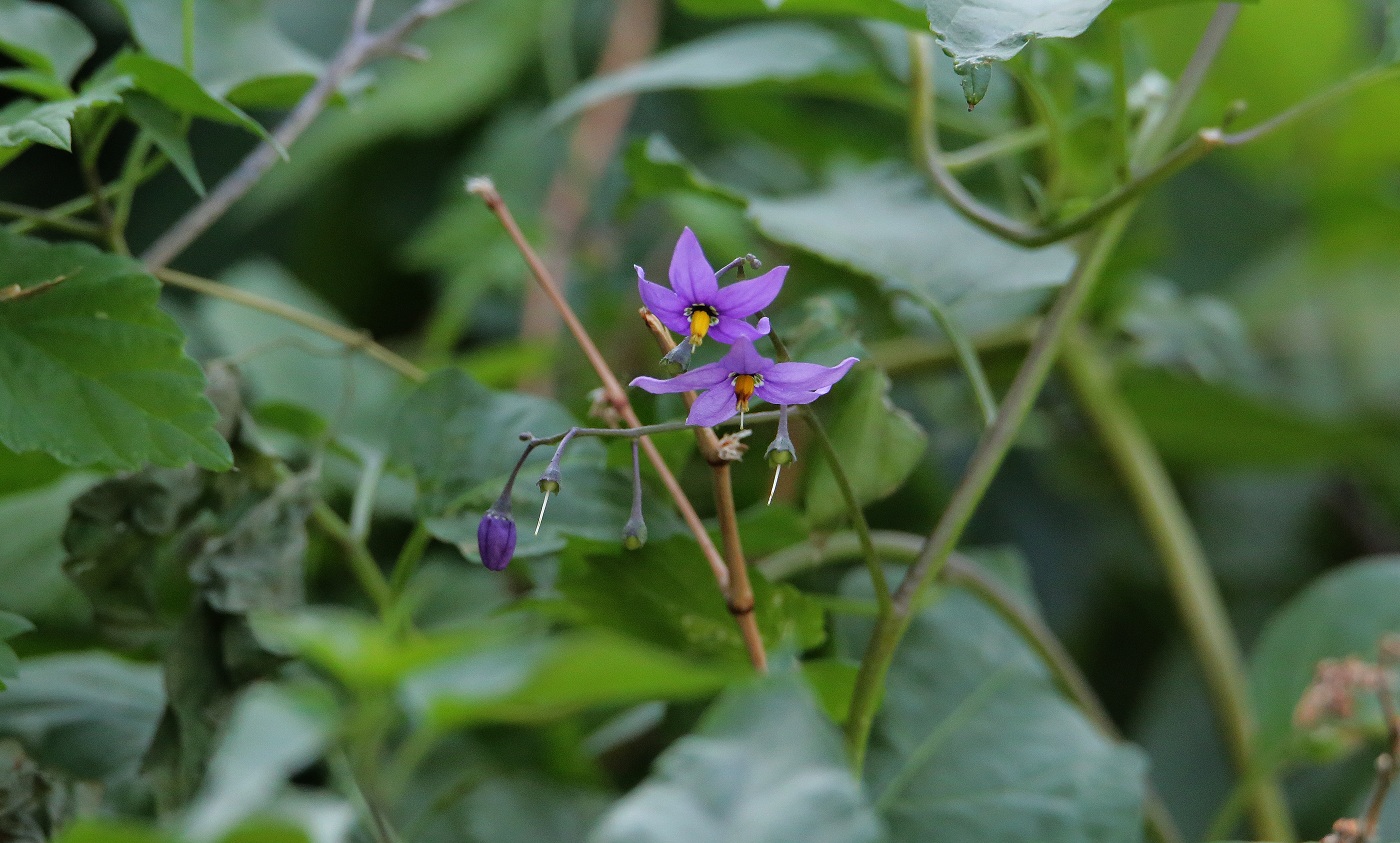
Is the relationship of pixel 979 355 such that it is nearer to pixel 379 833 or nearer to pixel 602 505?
pixel 602 505

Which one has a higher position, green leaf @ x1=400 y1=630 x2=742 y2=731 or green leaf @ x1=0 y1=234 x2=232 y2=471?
green leaf @ x1=400 y1=630 x2=742 y2=731

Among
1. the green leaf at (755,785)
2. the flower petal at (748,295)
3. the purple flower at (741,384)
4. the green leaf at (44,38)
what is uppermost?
the green leaf at (44,38)

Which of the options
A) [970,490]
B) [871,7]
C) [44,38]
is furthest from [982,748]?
[44,38]

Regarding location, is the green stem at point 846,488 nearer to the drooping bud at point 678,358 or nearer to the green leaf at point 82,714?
the drooping bud at point 678,358

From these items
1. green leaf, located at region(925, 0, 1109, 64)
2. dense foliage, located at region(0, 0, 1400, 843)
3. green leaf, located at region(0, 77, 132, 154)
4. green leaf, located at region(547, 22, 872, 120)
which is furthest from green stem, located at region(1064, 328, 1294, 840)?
green leaf, located at region(0, 77, 132, 154)

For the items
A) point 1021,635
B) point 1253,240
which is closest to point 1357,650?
point 1021,635

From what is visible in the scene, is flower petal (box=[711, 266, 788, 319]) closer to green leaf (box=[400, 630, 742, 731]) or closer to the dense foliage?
the dense foliage

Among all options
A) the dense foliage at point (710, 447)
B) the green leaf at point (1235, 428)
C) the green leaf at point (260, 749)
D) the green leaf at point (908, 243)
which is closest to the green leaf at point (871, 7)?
the dense foliage at point (710, 447)
